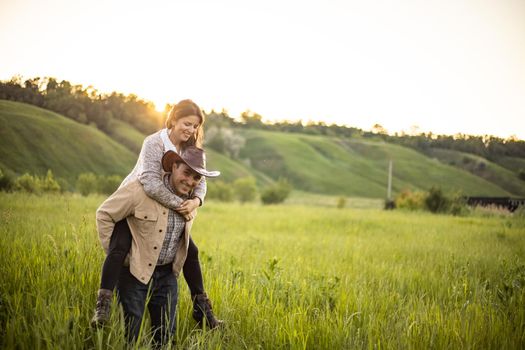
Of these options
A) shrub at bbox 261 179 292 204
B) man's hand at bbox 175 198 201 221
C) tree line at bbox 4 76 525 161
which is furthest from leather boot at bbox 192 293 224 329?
shrub at bbox 261 179 292 204

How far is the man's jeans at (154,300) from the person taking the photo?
103 inches

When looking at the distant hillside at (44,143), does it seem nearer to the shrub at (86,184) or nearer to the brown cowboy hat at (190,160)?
the shrub at (86,184)

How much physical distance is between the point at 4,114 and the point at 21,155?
212 centimetres

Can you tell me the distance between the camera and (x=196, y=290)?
9.96ft

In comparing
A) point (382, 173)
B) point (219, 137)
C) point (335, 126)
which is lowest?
point (382, 173)

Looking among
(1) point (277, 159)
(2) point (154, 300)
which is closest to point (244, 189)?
(2) point (154, 300)

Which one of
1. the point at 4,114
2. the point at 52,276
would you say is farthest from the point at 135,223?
the point at 4,114

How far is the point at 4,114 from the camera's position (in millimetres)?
7027

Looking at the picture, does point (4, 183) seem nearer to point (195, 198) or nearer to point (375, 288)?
point (195, 198)

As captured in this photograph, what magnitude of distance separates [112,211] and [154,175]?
1.35 ft

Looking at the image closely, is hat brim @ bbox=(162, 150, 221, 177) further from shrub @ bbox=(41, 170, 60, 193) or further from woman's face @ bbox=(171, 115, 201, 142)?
shrub @ bbox=(41, 170, 60, 193)

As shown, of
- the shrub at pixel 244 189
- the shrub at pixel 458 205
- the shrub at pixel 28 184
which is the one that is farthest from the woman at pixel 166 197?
the shrub at pixel 244 189

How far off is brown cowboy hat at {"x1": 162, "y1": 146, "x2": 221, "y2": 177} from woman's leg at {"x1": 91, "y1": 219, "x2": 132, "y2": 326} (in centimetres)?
58

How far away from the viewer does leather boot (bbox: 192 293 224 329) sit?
2.93 meters
